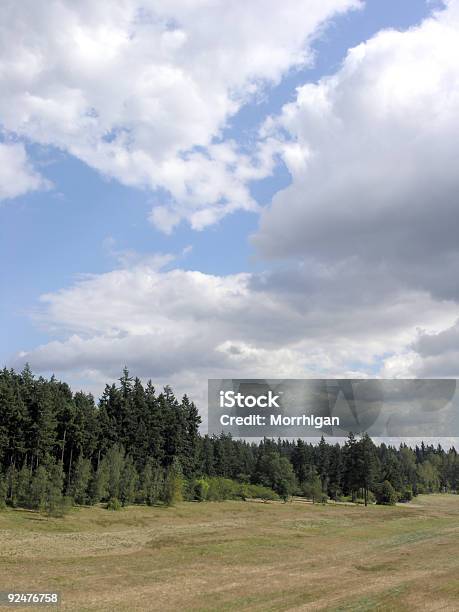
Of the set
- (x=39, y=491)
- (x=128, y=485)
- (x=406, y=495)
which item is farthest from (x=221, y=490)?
(x=406, y=495)

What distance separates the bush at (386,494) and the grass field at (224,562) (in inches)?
1801

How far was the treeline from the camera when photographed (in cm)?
6869

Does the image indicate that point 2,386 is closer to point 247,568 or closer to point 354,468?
point 247,568

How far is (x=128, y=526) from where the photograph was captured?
186ft

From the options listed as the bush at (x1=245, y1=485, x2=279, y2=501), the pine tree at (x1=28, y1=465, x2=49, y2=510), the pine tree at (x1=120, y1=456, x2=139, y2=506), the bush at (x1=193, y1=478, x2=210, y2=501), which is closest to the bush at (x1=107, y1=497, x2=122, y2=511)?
the pine tree at (x1=120, y1=456, x2=139, y2=506)

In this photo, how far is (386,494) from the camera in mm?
112750

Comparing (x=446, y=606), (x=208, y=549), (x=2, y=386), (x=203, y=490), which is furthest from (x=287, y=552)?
(x=203, y=490)

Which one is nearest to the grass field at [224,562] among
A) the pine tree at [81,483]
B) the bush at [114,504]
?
the bush at [114,504]

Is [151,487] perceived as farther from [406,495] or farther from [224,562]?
[406,495]

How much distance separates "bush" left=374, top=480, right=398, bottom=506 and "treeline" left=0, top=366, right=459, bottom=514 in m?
0.21

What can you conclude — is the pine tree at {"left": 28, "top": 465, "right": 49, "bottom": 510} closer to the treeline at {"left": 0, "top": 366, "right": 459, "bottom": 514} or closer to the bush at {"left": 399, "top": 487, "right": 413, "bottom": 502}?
the treeline at {"left": 0, "top": 366, "right": 459, "bottom": 514}

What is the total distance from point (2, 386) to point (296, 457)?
85.2m

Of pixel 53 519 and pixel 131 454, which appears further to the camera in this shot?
pixel 131 454

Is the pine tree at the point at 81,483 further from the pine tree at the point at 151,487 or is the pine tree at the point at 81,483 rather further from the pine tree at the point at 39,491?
the pine tree at the point at 151,487
